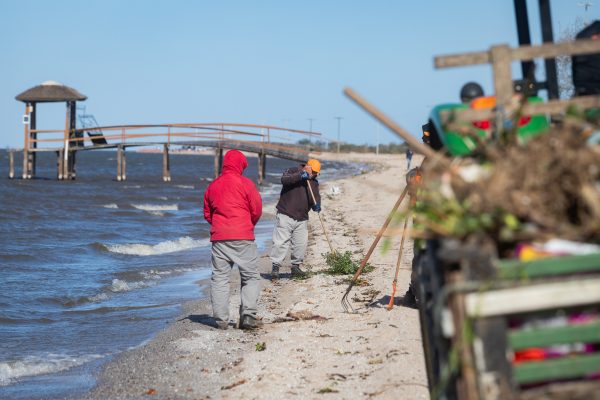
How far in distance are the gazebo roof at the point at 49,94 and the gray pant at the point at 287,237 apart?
3665cm

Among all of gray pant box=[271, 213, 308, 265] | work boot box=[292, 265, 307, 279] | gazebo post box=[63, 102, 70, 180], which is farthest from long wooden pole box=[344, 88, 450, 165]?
gazebo post box=[63, 102, 70, 180]

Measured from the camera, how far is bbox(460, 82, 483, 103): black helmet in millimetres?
4695

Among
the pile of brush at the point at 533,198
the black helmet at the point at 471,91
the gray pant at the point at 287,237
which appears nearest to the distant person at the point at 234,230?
the gray pant at the point at 287,237

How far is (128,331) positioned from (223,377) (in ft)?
8.97

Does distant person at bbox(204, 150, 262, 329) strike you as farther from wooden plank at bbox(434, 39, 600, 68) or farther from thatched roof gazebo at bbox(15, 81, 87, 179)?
thatched roof gazebo at bbox(15, 81, 87, 179)

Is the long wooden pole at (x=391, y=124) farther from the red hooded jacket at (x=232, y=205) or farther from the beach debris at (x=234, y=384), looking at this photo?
the red hooded jacket at (x=232, y=205)

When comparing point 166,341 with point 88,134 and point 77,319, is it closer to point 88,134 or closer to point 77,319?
point 77,319

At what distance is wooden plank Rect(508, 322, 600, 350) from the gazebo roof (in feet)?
148

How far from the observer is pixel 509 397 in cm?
269

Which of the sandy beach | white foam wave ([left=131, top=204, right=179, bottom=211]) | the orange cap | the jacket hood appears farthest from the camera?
white foam wave ([left=131, top=204, right=179, bottom=211])

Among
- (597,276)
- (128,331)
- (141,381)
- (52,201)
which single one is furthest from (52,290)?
(52,201)

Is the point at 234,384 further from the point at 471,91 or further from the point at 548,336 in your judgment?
the point at 548,336

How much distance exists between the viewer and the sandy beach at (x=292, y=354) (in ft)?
20.0

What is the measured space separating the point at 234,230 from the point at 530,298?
5516 millimetres
